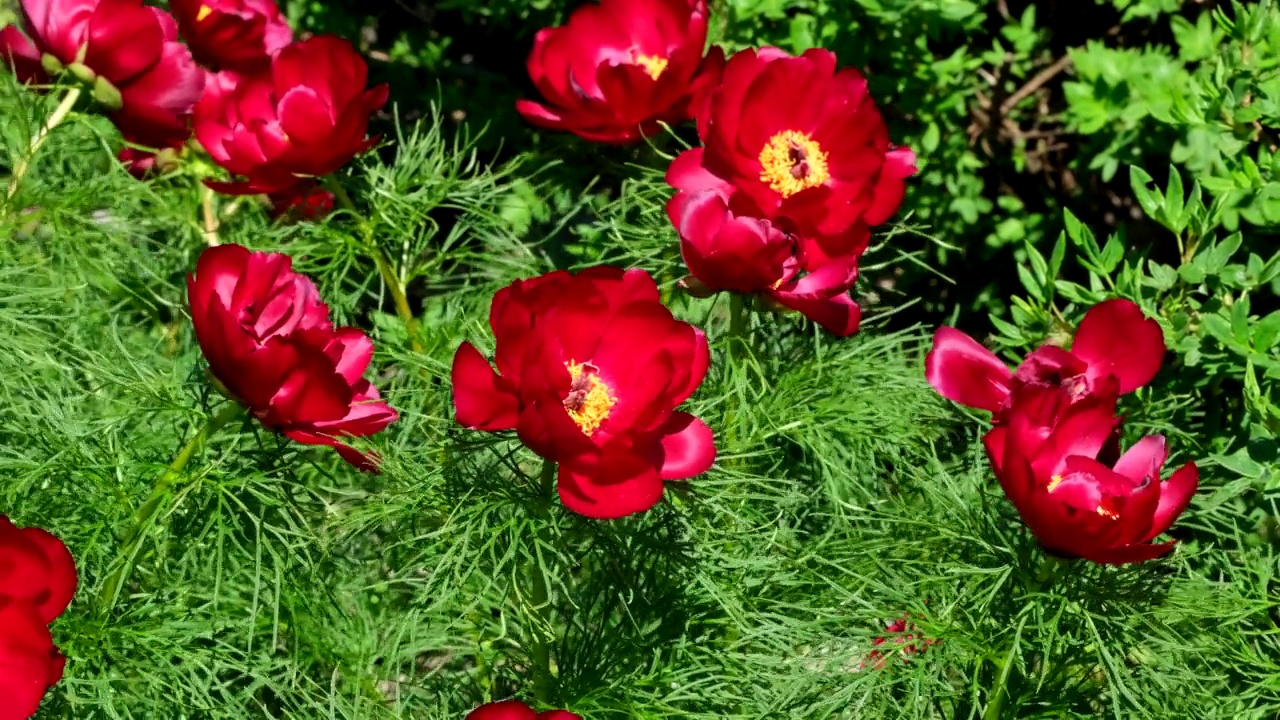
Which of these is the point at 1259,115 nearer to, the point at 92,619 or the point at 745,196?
the point at 745,196

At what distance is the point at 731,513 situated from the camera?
48.1 inches

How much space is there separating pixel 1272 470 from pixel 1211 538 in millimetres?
329

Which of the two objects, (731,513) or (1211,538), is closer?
(731,513)

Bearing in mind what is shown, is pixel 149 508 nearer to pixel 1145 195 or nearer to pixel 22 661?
pixel 22 661

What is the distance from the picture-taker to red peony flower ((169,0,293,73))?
1.52m

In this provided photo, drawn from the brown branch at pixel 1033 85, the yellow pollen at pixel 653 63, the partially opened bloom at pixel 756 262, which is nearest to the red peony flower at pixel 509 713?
the partially opened bloom at pixel 756 262

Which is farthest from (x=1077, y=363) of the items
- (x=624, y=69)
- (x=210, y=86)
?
(x=210, y=86)

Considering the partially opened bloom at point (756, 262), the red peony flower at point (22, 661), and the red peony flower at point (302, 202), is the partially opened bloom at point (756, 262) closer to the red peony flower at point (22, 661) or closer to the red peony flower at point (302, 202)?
the red peony flower at point (302, 202)

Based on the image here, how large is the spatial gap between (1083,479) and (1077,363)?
0.46 ft

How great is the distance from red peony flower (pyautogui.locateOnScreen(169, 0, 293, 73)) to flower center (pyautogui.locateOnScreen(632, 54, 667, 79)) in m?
0.39

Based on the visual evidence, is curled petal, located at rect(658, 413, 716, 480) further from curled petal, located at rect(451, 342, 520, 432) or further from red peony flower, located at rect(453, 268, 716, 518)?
curled petal, located at rect(451, 342, 520, 432)

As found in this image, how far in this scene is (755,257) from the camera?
3.97 ft

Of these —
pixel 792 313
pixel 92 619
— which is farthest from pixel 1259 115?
pixel 92 619

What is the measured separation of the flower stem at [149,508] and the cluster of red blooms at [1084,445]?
22.7 inches
